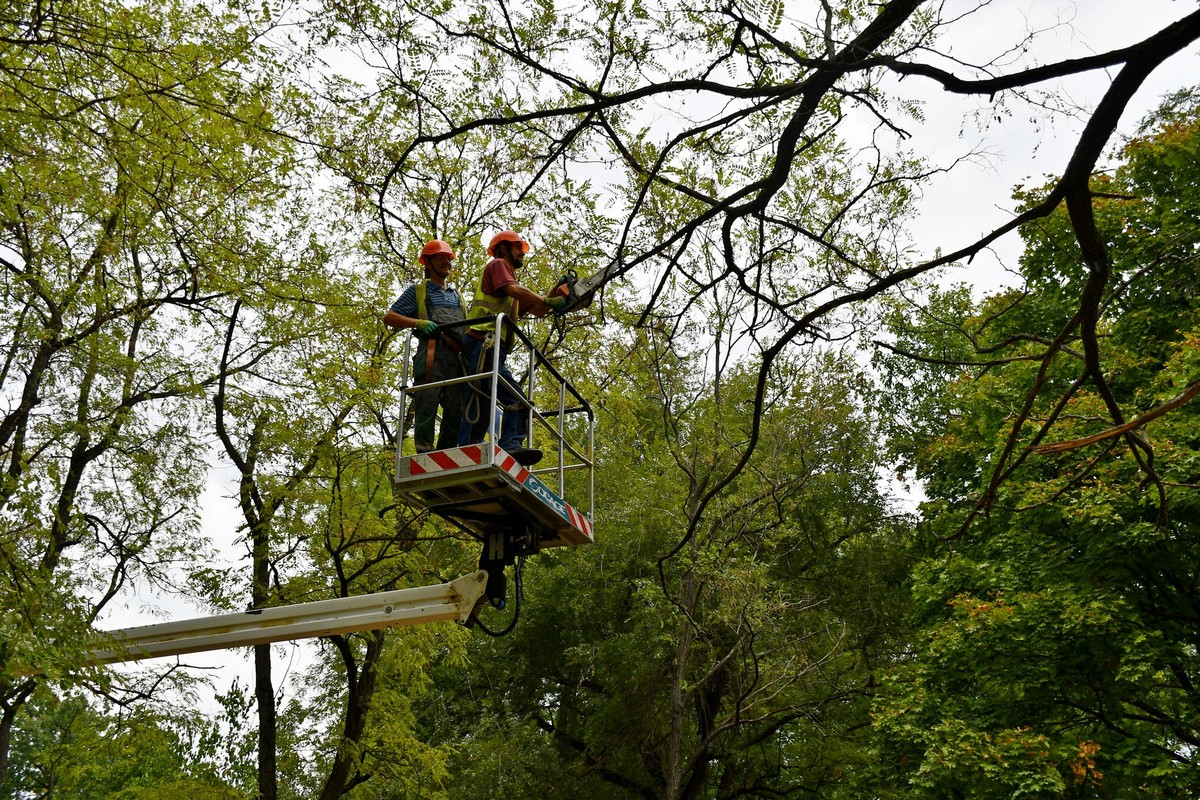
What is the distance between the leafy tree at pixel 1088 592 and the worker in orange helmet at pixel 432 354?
8.66m

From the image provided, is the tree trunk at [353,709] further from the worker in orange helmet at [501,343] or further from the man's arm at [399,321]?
the man's arm at [399,321]

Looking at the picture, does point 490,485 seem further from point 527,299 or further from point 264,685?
point 264,685

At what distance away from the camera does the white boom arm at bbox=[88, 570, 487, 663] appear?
8586 mm

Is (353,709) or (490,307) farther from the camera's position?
(353,709)

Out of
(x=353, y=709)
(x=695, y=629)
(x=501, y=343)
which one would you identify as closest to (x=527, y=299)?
(x=501, y=343)

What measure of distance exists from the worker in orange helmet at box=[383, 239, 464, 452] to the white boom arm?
1.37 metres

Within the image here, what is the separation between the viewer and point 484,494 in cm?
736

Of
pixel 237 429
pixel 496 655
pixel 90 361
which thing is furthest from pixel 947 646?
pixel 90 361

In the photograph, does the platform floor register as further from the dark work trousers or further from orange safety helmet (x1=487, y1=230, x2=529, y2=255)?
orange safety helmet (x1=487, y1=230, x2=529, y2=255)

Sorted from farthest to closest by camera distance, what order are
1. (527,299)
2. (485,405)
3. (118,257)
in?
(118,257), (485,405), (527,299)

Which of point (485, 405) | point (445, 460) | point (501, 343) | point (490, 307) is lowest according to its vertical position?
point (445, 460)

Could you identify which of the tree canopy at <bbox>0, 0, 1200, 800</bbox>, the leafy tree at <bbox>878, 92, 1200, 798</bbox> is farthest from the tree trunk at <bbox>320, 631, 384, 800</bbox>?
the leafy tree at <bbox>878, 92, 1200, 798</bbox>

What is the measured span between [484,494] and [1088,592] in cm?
1212

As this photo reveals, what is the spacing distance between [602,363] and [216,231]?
5.65m
